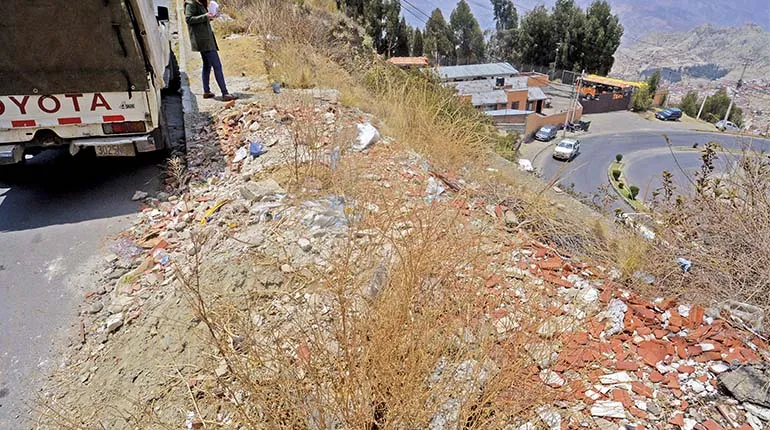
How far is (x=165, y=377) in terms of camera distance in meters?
2.35

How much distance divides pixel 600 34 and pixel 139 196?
4453cm

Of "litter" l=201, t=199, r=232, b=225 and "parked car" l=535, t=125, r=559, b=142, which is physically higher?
"litter" l=201, t=199, r=232, b=225

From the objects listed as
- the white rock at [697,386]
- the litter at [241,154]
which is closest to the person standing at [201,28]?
the litter at [241,154]

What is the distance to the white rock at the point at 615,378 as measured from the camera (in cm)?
221

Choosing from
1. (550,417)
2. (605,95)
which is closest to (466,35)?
(605,95)

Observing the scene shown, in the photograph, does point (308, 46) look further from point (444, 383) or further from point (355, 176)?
point (444, 383)

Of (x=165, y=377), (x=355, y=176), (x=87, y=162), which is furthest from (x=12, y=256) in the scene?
(x=355, y=176)

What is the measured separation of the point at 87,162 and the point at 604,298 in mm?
6311

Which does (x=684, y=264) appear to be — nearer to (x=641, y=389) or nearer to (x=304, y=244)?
(x=641, y=389)

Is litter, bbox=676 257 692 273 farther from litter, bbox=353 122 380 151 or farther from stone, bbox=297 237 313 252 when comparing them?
litter, bbox=353 122 380 151

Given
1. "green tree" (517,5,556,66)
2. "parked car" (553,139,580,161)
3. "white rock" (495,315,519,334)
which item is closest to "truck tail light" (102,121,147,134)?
"white rock" (495,315,519,334)

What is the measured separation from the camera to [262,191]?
384cm

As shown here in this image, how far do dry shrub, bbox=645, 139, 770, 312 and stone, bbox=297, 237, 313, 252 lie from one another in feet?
8.14

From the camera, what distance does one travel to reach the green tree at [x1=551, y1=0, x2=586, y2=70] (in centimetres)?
3969
